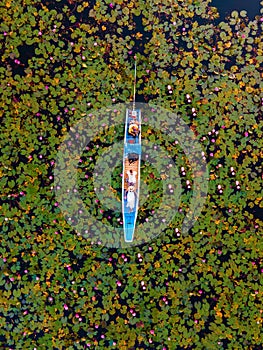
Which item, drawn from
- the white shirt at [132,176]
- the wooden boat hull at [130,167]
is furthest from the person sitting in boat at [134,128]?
the white shirt at [132,176]

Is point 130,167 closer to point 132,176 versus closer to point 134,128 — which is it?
point 132,176

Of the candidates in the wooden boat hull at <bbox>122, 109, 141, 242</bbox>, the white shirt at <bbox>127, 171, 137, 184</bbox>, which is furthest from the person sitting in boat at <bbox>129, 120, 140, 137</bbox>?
the white shirt at <bbox>127, 171, 137, 184</bbox>

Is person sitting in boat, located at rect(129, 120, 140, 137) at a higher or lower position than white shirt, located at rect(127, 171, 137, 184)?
higher

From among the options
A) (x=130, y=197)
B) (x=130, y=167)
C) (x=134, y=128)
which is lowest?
(x=130, y=197)

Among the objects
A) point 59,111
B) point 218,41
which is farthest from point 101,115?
point 218,41

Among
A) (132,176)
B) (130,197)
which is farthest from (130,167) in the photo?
(130,197)

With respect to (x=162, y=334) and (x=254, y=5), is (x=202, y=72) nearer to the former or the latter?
(x=254, y=5)

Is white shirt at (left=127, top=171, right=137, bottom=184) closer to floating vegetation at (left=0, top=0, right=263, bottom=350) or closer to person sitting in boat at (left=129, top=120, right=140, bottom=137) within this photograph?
floating vegetation at (left=0, top=0, right=263, bottom=350)

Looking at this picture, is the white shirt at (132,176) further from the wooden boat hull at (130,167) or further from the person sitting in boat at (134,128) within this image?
the person sitting in boat at (134,128)
